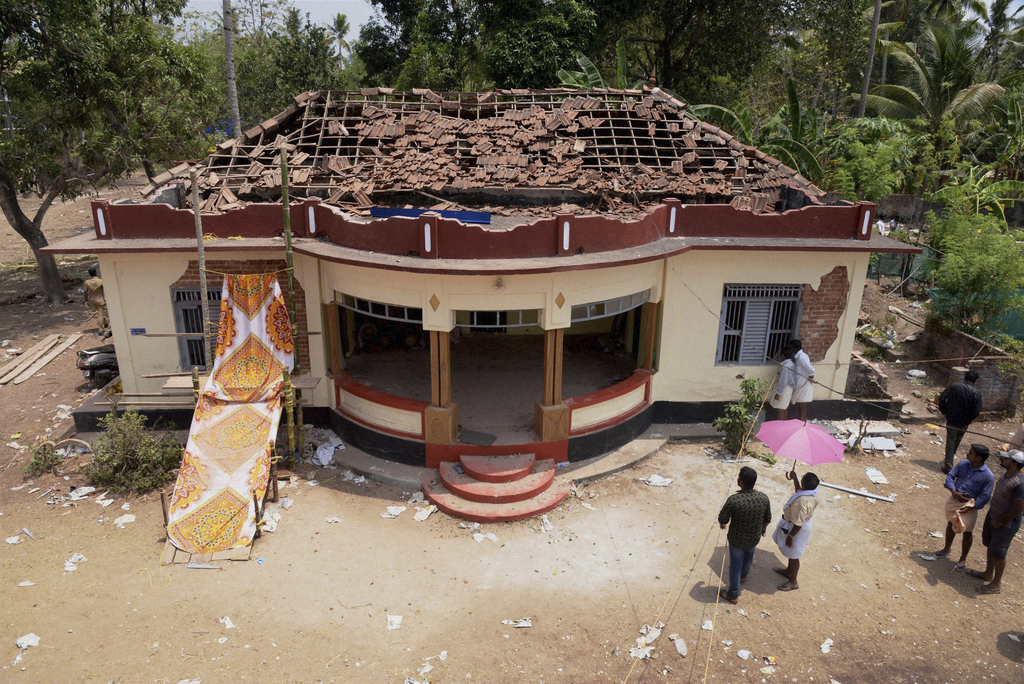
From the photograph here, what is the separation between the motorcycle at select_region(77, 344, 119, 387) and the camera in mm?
12992

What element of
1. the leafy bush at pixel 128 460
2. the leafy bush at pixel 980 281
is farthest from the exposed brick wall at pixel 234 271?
the leafy bush at pixel 980 281

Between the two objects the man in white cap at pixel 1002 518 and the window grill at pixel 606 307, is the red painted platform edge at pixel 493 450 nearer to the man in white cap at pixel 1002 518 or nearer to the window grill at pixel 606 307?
the window grill at pixel 606 307

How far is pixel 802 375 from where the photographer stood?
11141mm

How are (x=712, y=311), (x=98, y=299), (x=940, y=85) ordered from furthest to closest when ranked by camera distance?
(x=940, y=85)
(x=98, y=299)
(x=712, y=311)

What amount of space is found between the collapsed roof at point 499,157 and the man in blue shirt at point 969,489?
19.0ft

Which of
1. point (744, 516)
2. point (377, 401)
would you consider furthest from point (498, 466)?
point (744, 516)

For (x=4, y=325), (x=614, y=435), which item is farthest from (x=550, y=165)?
(x=4, y=325)

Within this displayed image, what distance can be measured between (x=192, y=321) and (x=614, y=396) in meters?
7.13

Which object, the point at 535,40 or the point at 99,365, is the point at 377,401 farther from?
the point at 535,40

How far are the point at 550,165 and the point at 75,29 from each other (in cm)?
1304

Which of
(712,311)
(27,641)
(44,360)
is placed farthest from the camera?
(44,360)

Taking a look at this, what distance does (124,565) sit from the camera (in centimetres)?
830

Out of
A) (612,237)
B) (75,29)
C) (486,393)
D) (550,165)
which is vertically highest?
(75,29)

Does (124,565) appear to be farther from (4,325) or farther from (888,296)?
(888,296)
